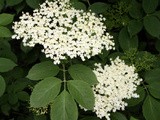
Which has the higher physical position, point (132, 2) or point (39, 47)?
point (132, 2)

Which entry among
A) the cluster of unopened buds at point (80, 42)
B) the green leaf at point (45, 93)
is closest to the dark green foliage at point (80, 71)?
the green leaf at point (45, 93)

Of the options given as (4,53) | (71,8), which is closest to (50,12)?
(71,8)

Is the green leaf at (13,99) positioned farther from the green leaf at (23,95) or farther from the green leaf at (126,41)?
the green leaf at (126,41)

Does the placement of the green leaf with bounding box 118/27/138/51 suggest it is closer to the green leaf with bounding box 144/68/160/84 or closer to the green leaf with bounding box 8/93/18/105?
the green leaf with bounding box 144/68/160/84

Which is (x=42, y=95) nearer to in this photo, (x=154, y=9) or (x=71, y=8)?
(x=71, y=8)

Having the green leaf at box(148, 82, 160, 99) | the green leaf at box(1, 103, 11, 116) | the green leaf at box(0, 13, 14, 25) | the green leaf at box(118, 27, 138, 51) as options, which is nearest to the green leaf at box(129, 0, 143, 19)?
→ the green leaf at box(118, 27, 138, 51)

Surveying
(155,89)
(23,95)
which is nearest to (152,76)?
(155,89)
